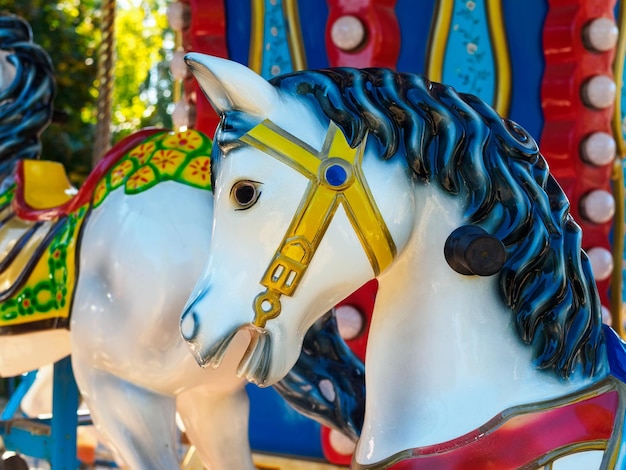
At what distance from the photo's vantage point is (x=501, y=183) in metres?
0.98

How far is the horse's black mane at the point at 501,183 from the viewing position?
0.98 m

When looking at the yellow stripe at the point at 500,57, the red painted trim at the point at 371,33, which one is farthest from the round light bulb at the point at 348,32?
the yellow stripe at the point at 500,57

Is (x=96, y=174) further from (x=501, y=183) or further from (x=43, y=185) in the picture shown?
(x=501, y=183)

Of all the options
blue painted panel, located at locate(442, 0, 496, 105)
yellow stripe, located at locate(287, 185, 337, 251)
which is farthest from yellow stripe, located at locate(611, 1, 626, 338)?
yellow stripe, located at locate(287, 185, 337, 251)

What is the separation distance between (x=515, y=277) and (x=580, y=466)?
237 mm

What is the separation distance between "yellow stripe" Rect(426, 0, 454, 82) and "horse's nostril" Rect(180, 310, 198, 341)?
45.6 inches

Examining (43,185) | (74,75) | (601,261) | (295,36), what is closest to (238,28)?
(295,36)

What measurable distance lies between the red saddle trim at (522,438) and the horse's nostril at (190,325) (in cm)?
30

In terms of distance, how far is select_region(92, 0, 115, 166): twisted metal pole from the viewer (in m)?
2.99

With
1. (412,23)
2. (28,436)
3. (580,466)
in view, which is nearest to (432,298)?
(580,466)

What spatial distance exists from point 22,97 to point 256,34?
763 millimetres

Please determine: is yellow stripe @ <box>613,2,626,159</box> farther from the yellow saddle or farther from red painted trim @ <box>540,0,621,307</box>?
the yellow saddle

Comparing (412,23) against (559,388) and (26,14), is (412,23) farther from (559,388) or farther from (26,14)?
(26,14)

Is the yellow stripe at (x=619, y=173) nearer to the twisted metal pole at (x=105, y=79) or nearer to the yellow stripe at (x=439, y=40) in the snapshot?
the yellow stripe at (x=439, y=40)
